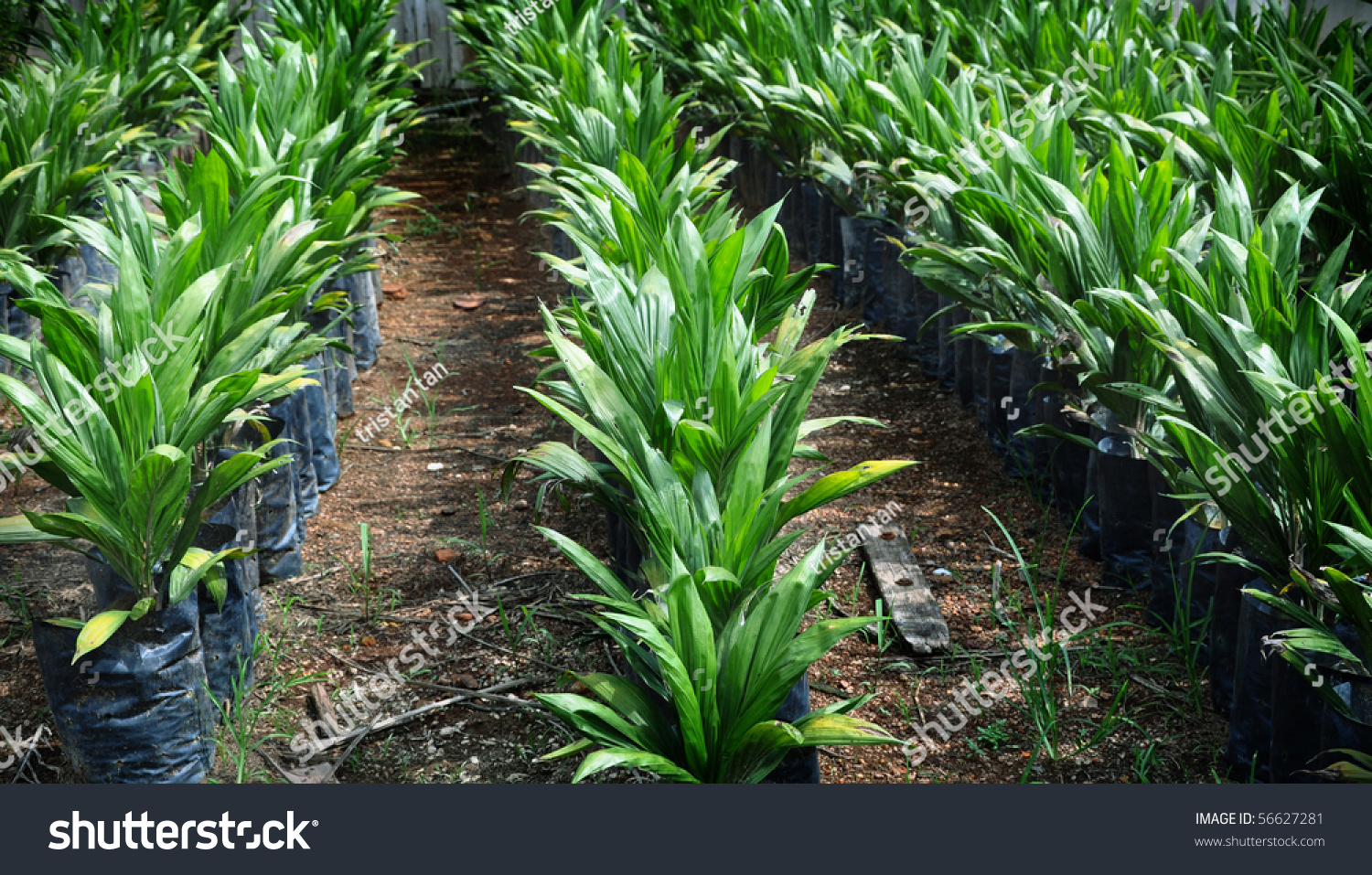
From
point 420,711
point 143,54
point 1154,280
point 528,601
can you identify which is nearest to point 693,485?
point 420,711

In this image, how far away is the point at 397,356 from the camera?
4090mm

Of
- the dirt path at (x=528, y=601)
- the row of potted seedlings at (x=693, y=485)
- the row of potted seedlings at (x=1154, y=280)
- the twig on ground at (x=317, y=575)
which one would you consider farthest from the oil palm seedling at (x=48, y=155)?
the row of potted seedlings at (x=1154, y=280)

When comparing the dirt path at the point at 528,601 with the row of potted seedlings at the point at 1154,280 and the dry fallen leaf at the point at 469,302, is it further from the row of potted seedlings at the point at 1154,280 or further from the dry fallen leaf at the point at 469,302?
the dry fallen leaf at the point at 469,302

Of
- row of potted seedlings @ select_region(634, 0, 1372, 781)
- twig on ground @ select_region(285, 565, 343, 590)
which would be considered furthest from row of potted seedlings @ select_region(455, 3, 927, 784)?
twig on ground @ select_region(285, 565, 343, 590)

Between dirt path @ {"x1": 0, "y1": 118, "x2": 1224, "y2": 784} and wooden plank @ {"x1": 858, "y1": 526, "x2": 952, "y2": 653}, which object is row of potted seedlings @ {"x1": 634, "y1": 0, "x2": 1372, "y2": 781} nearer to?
dirt path @ {"x1": 0, "y1": 118, "x2": 1224, "y2": 784}

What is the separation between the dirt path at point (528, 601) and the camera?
2.03 m

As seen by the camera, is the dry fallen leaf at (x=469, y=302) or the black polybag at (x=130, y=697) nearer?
the black polybag at (x=130, y=697)

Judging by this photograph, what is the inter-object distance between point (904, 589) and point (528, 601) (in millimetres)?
775

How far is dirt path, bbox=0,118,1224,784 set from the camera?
203cm

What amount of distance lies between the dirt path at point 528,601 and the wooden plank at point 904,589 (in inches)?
1.7

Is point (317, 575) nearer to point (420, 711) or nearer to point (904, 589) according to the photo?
point (420, 711)

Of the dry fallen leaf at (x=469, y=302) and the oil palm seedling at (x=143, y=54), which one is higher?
the oil palm seedling at (x=143, y=54)

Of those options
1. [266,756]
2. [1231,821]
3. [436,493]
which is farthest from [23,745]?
[1231,821]

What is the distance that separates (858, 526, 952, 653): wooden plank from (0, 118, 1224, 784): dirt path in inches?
1.7
